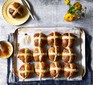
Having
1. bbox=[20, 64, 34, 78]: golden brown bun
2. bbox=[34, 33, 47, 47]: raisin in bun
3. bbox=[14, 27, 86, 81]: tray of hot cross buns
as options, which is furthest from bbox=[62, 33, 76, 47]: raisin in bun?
bbox=[20, 64, 34, 78]: golden brown bun

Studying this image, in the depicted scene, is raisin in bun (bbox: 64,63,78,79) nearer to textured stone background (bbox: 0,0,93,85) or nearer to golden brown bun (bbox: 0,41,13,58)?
textured stone background (bbox: 0,0,93,85)

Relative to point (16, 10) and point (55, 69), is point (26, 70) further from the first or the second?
point (16, 10)

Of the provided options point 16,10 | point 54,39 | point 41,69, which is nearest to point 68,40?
point 54,39

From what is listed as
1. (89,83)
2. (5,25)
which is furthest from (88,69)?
(5,25)

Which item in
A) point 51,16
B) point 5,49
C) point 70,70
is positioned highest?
point 51,16

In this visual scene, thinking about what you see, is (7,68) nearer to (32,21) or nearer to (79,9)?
(32,21)
